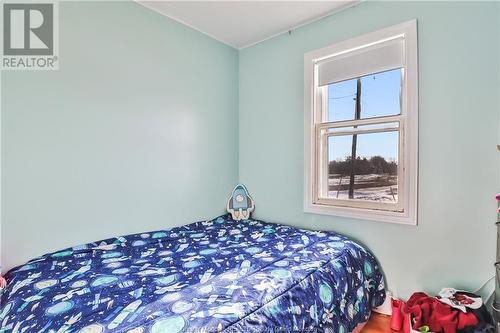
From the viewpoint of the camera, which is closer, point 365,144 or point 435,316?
point 435,316

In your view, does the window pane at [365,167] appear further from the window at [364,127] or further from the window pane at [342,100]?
the window pane at [342,100]

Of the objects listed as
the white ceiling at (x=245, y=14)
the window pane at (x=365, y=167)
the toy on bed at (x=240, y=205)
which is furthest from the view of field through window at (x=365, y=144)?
the toy on bed at (x=240, y=205)

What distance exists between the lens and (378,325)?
1820 mm

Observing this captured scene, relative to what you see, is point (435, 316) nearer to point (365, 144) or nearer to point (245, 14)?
point (365, 144)

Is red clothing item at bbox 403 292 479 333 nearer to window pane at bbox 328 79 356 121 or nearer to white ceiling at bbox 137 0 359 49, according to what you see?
window pane at bbox 328 79 356 121

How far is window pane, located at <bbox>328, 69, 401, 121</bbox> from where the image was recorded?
6.55ft

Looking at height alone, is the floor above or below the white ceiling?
below

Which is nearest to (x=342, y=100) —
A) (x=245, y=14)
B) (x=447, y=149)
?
(x=447, y=149)

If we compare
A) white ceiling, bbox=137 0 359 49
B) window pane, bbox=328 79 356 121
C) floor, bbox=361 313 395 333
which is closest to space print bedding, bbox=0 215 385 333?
floor, bbox=361 313 395 333

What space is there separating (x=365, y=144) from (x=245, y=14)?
1549 millimetres

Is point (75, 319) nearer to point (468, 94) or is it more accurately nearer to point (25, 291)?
point (25, 291)

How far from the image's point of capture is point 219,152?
107 inches

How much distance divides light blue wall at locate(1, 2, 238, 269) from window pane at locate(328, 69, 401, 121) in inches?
47.3

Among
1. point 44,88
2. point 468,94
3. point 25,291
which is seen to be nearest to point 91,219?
point 25,291
